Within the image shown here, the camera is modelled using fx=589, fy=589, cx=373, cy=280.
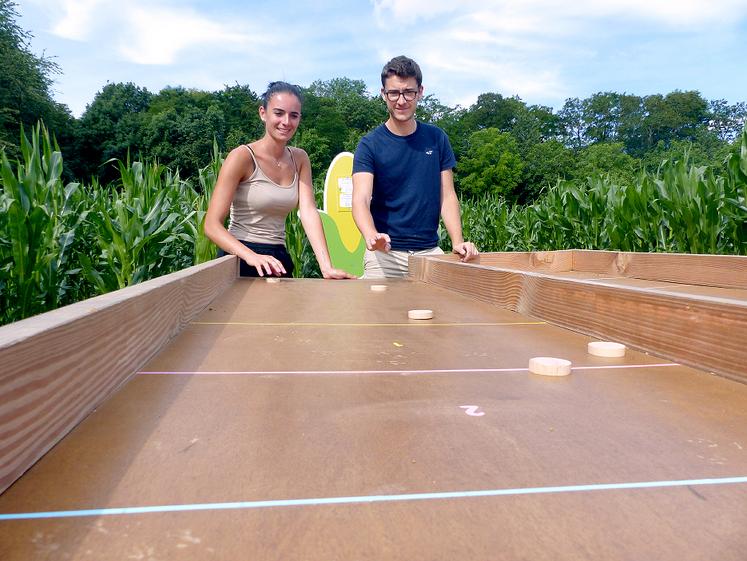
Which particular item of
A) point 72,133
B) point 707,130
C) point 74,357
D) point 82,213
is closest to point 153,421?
point 74,357

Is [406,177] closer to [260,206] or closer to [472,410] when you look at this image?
[260,206]

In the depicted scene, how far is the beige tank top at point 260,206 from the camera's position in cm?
341

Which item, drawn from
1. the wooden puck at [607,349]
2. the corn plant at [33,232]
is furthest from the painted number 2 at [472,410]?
the corn plant at [33,232]

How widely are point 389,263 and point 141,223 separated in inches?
83.6

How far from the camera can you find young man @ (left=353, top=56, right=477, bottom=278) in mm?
3436

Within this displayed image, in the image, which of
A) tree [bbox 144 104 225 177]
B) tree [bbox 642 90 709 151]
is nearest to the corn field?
tree [bbox 144 104 225 177]

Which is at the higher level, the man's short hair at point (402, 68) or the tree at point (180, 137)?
the tree at point (180, 137)

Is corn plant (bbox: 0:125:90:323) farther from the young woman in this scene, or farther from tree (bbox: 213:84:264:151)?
tree (bbox: 213:84:264:151)

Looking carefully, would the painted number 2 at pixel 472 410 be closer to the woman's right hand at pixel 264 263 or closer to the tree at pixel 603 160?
the woman's right hand at pixel 264 263

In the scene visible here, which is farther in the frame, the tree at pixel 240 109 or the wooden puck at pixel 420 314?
the tree at pixel 240 109

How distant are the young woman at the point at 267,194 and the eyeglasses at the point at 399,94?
523 mm

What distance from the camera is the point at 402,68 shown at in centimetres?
331

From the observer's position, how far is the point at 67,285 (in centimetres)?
461

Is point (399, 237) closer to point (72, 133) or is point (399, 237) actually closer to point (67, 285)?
point (67, 285)
